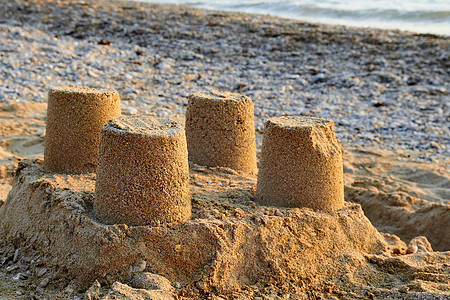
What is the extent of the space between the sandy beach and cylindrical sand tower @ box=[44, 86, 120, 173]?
132mm

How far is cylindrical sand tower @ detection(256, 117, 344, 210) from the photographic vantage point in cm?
353

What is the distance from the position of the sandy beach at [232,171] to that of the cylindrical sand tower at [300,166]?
142 millimetres

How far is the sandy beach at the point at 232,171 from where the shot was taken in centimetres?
322

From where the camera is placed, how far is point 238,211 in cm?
348

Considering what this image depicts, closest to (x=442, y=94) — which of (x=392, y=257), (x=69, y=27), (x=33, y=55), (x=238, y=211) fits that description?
(x=392, y=257)

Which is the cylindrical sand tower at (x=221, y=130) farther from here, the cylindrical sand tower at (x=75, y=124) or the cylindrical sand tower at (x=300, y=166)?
the cylindrical sand tower at (x=75, y=124)

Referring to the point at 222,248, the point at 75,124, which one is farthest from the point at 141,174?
the point at 75,124

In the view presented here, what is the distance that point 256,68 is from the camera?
10266mm

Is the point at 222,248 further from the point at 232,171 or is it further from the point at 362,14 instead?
the point at 362,14

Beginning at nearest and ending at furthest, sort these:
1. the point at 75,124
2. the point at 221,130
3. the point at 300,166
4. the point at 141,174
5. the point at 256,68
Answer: the point at 141,174, the point at 300,166, the point at 75,124, the point at 221,130, the point at 256,68

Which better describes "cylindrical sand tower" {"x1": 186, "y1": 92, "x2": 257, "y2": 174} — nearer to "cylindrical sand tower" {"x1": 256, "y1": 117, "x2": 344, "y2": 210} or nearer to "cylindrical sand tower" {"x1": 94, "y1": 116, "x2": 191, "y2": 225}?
"cylindrical sand tower" {"x1": 256, "y1": 117, "x2": 344, "y2": 210}

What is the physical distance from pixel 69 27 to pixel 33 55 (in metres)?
2.86

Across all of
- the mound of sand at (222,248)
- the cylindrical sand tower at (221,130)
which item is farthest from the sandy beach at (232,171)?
the cylindrical sand tower at (221,130)

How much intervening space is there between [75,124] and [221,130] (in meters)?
1.18
